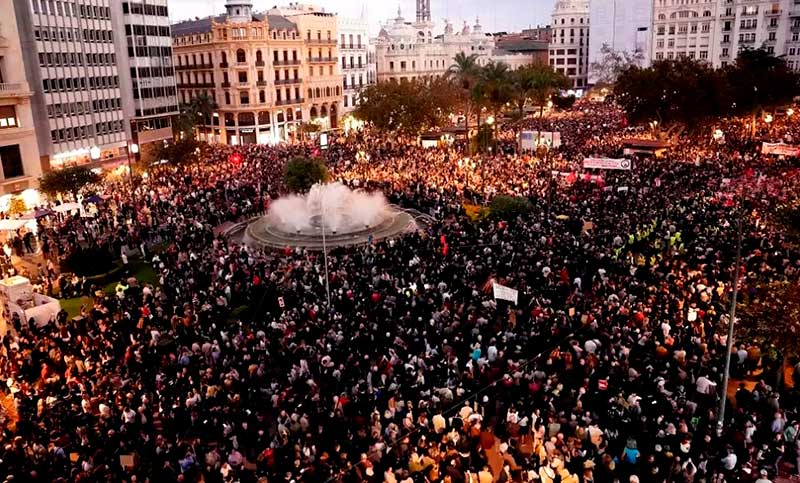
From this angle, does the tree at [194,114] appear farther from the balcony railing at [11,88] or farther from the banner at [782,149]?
the banner at [782,149]

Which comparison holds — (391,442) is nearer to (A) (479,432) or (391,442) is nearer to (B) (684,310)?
(A) (479,432)

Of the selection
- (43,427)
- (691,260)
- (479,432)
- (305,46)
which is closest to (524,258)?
(691,260)

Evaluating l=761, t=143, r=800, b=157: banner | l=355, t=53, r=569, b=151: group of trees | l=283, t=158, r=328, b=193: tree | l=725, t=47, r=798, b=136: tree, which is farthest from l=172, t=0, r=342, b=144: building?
l=761, t=143, r=800, b=157: banner

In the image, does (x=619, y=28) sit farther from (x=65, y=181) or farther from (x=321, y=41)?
(x=65, y=181)

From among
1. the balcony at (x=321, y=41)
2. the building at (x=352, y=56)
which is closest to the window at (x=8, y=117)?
the balcony at (x=321, y=41)

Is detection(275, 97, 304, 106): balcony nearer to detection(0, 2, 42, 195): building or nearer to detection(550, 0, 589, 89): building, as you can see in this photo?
detection(0, 2, 42, 195): building

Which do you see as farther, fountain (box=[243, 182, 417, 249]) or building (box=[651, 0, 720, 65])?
building (box=[651, 0, 720, 65])

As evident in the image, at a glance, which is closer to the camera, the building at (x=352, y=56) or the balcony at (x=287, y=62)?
the balcony at (x=287, y=62)

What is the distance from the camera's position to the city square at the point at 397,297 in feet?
41.0

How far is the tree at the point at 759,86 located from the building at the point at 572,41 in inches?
3154

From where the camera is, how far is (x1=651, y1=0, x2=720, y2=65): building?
95938 mm

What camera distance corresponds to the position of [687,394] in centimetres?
1391

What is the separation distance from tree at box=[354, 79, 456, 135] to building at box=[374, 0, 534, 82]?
3606cm

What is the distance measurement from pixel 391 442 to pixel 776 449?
23.3 ft
